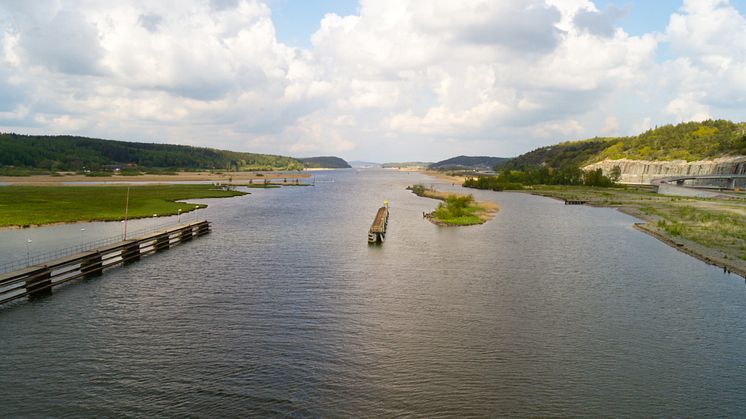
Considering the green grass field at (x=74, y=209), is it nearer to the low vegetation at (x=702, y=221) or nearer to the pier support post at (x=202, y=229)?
the pier support post at (x=202, y=229)

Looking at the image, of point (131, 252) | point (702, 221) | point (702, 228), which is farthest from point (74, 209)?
point (702, 221)

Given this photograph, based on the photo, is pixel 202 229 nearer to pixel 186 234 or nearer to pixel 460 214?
pixel 186 234

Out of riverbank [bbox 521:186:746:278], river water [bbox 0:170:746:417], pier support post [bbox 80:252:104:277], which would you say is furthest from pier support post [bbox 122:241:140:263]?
riverbank [bbox 521:186:746:278]

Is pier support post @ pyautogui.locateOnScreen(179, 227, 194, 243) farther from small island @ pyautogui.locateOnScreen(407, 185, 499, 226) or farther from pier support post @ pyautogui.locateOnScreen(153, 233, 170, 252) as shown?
small island @ pyautogui.locateOnScreen(407, 185, 499, 226)

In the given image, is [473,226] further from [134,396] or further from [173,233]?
[134,396]

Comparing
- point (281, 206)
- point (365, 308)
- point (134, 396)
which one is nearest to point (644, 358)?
point (365, 308)

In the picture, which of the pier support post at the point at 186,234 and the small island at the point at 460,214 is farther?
the small island at the point at 460,214

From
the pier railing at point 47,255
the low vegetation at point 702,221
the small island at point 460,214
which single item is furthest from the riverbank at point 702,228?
the pier railing at point 47,255
